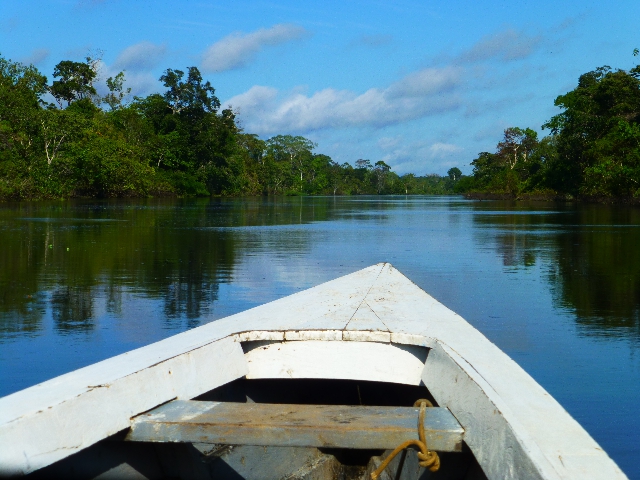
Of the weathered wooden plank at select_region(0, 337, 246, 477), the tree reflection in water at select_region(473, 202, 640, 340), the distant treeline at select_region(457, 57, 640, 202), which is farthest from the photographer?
the distant treeline at select_region(457, 57, 640, 202)

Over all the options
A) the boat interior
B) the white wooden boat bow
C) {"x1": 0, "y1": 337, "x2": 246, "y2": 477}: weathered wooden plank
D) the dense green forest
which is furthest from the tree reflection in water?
the dense green forest

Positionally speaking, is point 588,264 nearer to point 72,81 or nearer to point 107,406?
point 107,406

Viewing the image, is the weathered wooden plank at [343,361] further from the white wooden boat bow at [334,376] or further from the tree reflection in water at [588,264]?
the tree reflection in water at [588,264]

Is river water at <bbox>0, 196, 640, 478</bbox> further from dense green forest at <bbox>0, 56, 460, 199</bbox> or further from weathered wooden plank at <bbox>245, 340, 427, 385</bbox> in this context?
dense green forest at <bbox>0, 56, 460, 199</bbox>

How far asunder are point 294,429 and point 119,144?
51203mm

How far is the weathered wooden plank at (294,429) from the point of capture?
8.33 ft

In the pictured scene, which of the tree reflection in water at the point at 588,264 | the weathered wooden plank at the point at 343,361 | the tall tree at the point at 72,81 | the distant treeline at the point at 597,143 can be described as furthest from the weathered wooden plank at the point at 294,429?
the tall tree at the point at 72,81

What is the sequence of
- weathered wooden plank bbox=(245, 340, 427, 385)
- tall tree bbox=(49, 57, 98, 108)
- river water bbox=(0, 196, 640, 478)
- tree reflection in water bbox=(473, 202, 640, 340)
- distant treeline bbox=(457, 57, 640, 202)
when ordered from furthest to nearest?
1. tall tree bbox=(49, 57, 98, 108)
2. distant treeline bbox=(457, 57, 640, 202)
3. tree reflection in water bbox=(473, 202, 640, 340)
4. river water bbox=(0, 196, 640, 478)
5. weathered wooden plank bbox=(245, 340, 427, 385)

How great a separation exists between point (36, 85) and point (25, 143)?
542 cm

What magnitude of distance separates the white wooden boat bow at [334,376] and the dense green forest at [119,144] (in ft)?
126

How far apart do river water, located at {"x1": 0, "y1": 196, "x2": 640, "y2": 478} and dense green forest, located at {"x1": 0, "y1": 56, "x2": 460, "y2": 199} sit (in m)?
25.1

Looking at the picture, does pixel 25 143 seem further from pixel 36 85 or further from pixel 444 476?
pixel 444 476

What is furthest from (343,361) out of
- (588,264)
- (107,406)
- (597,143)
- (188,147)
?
(188,147)

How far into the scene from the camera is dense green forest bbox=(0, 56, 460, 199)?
4188 cm
